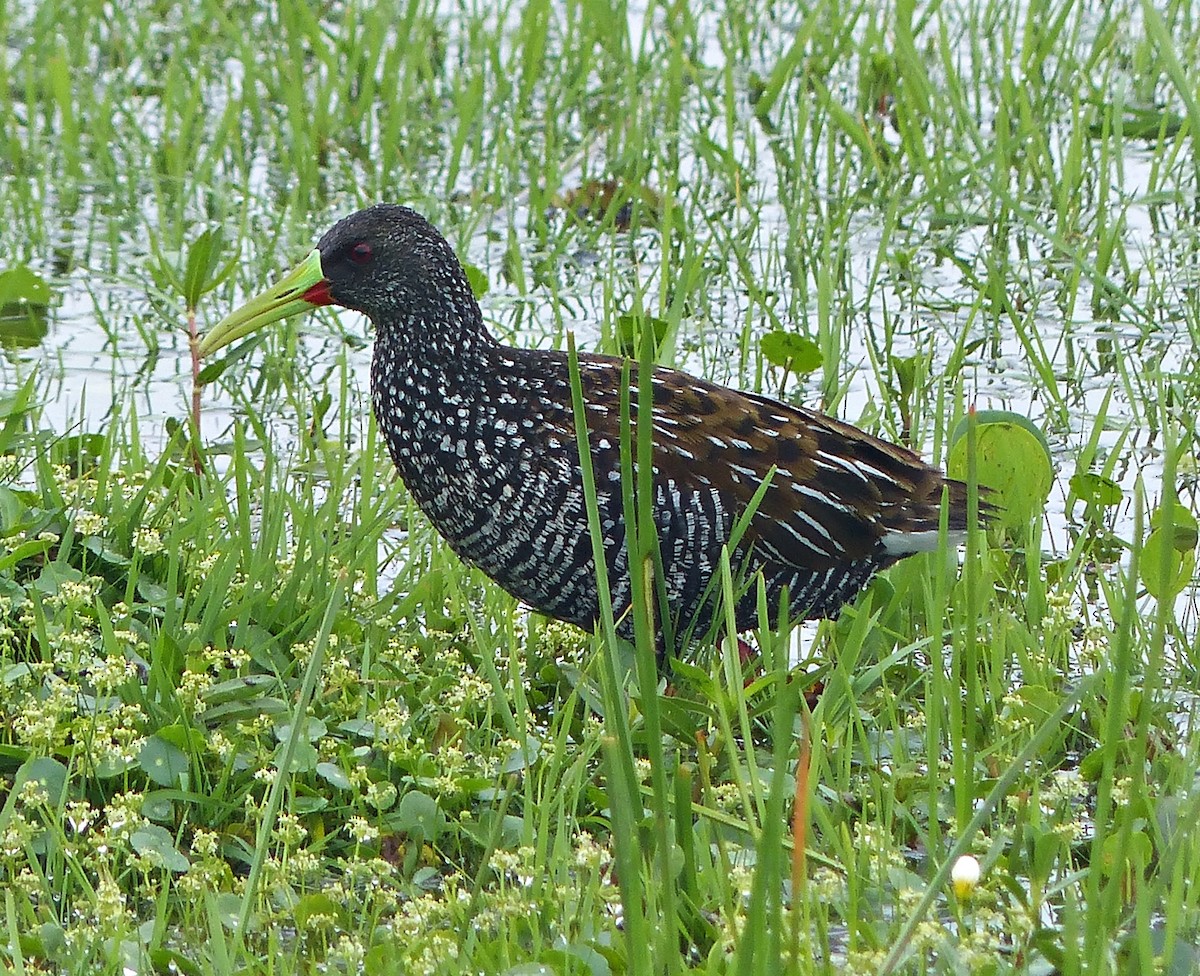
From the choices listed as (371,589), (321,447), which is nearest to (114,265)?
(321,447)

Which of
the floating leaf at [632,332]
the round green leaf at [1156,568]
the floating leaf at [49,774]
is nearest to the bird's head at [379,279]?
the floating leaf at [632,332]

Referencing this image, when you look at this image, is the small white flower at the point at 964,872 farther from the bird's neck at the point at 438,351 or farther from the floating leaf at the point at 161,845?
the bird's neck at the point at 438,351

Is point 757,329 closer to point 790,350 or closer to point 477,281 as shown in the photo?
point 790,350

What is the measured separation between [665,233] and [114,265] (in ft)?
5.63

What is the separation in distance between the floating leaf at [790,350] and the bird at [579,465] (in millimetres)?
946

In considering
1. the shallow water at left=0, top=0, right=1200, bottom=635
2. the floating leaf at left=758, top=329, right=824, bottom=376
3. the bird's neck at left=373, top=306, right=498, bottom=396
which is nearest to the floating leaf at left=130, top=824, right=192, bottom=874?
the bird's neck at left=373, top=306, right=498, bottom=396

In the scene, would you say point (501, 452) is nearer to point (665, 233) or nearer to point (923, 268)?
point (665, 233)

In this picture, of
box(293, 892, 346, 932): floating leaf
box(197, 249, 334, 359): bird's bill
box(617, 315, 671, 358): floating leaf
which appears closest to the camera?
box(293, 892, 346, 932): floating leaf

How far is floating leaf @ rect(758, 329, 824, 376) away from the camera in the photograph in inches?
199

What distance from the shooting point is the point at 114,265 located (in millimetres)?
5965

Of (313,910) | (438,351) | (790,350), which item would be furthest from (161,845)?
(790,350)

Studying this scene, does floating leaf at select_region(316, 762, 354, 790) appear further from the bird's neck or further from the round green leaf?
the round green leaf

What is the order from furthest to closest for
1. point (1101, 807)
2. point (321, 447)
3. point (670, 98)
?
point (670, 98)
point (321, 447)
point (1101, 807)

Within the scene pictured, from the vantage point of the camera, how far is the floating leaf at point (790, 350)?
199 inches
